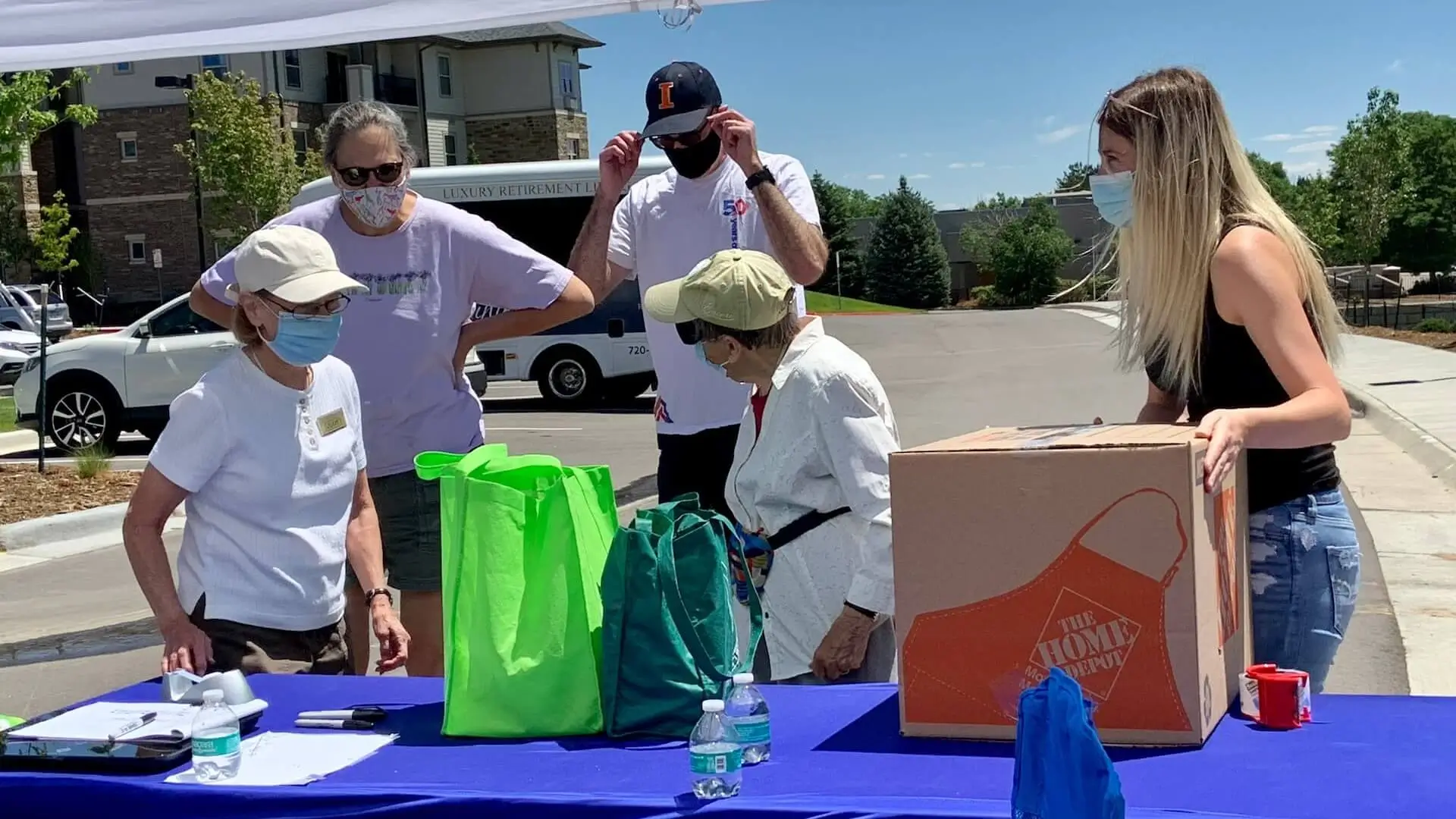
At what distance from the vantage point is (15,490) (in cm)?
1126

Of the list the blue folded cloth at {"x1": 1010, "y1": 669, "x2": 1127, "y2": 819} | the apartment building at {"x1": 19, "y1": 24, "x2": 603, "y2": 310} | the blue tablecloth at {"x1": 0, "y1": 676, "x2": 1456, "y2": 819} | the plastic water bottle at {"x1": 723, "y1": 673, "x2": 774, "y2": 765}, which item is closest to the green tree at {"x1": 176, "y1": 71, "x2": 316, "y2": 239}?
the apartment building at {"x1": 19, "y1": 24, "x2": 603, "y2": 310}

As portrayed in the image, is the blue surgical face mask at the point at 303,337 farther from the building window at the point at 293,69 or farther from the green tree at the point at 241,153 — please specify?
the building window at the point at 293,69

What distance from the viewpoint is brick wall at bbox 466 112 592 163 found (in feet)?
189

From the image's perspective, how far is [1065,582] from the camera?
6.97ft

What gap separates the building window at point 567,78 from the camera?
190 feet

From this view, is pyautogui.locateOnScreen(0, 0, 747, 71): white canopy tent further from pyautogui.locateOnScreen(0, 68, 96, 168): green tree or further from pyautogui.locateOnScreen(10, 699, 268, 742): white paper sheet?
pyautogui.locateOnScreen(0, 68, 96, 168): green tree

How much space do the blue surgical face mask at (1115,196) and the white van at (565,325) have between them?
47.4 feet

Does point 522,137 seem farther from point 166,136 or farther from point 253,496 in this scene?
point 253,496

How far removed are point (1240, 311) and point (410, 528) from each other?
235 cm

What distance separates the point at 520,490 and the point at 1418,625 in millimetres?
5561

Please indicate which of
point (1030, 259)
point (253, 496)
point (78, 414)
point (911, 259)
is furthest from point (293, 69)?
point (253, 496)

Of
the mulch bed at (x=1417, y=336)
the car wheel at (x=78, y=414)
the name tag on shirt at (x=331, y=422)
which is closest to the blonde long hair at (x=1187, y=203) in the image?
the name tag on shirt at (x=331, y=422)

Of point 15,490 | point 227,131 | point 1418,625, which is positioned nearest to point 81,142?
point 227,131

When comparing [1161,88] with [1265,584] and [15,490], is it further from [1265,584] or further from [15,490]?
[15,490]
